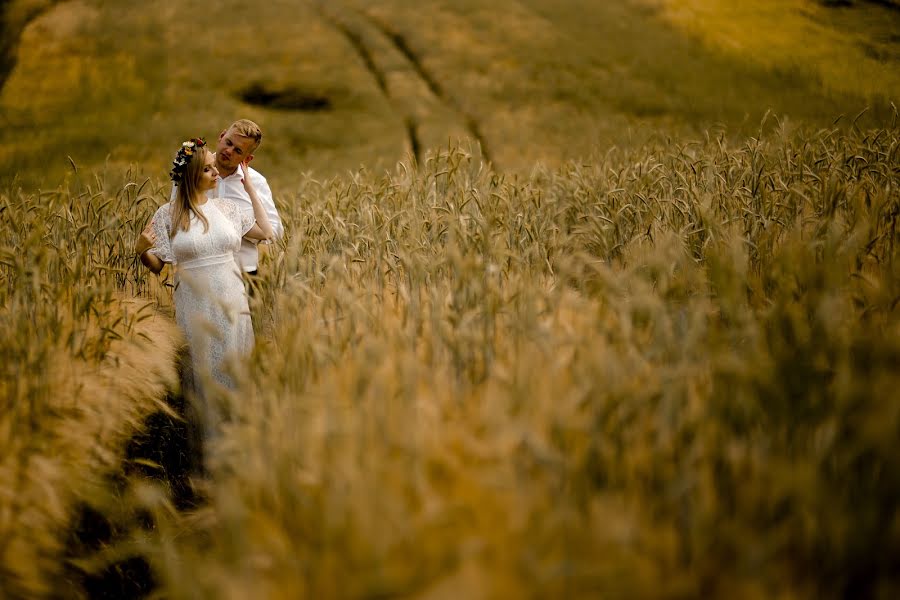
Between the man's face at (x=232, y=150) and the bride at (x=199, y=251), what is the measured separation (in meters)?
0.21

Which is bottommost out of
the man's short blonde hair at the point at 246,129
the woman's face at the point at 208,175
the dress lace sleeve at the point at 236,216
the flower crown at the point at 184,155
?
the dress lace sleeve at the point at 236,216

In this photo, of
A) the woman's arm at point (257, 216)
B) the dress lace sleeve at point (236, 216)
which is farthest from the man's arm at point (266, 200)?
the dress lace sleeve at point (236, 216)

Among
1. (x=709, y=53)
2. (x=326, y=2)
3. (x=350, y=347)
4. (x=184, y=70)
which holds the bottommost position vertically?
(x=350, y=347)

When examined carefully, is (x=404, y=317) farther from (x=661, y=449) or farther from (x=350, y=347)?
(x=661, y=449)

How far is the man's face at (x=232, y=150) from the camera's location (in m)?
4.33

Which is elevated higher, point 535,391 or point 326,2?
point 326,2

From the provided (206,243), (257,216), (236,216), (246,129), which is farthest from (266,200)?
(206,243)

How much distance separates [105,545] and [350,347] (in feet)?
5.45

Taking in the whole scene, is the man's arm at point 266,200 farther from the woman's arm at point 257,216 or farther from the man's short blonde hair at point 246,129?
the man's short blonde hair at point 246,129

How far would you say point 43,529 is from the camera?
2604 millimetres

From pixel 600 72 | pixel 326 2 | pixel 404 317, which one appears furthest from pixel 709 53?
pixel 404 317

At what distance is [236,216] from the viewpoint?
4.34m

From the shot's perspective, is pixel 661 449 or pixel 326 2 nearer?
pixel 661 449

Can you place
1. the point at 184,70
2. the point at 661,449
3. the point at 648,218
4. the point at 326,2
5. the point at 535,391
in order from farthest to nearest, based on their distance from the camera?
1. the point at 326,2
2. the point at 184,70
3. the point at 648,218
4. the point at 535,391
5. the point at 661,449
